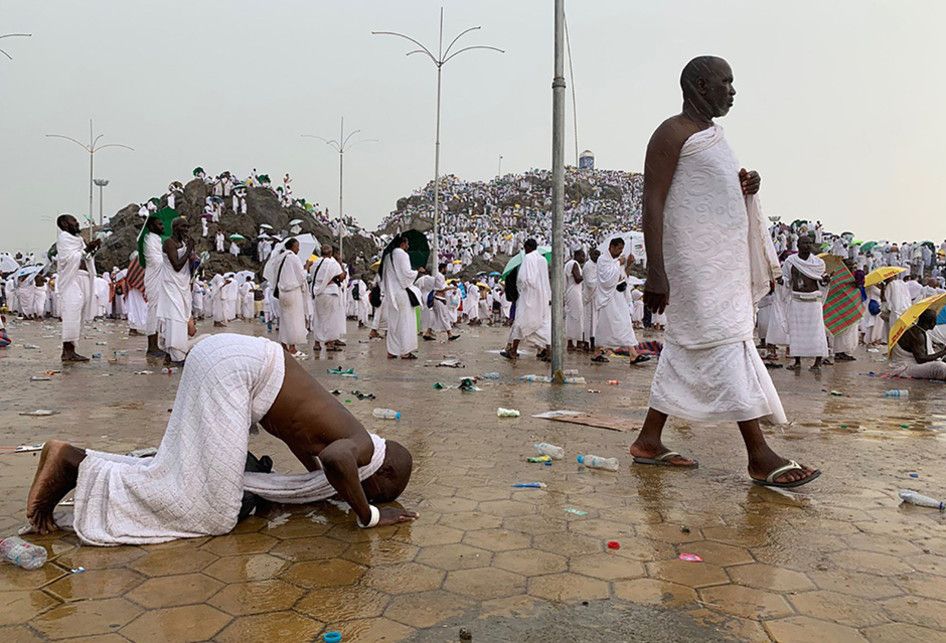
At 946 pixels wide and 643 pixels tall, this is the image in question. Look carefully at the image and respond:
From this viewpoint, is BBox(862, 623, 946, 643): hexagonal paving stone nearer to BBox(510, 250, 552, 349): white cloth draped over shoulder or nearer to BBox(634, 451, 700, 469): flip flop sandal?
BBox(634, 451, 700, 469): flip flop sandal

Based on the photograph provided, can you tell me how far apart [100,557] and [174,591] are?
0.49 metres

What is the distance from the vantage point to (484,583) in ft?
8.22

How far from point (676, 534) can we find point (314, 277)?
34.1 ft

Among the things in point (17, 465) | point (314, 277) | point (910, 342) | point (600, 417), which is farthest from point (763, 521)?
point (314, 277)

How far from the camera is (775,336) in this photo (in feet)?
42.3

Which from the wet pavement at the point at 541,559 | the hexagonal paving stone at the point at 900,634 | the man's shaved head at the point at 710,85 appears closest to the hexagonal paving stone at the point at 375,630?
the wet pavement at the point at 541,559

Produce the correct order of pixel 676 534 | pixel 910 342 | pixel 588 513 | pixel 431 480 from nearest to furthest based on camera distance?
pixel 676 534
pixel 588 513
pixel 431 480
pixel 910 342

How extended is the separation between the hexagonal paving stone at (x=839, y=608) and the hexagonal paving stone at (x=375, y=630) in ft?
4.04

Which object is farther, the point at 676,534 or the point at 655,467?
the point at 655,467

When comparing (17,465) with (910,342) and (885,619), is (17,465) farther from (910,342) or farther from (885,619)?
(910,342)

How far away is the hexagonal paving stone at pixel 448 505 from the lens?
3.37 meters

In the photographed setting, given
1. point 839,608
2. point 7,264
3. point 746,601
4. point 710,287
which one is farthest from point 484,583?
point 7,264

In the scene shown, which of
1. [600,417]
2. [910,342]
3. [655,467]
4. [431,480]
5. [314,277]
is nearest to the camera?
[431,480]

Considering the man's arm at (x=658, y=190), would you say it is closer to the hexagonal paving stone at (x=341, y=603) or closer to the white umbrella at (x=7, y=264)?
the hexagonal paving stone at (x=341, y=603)
